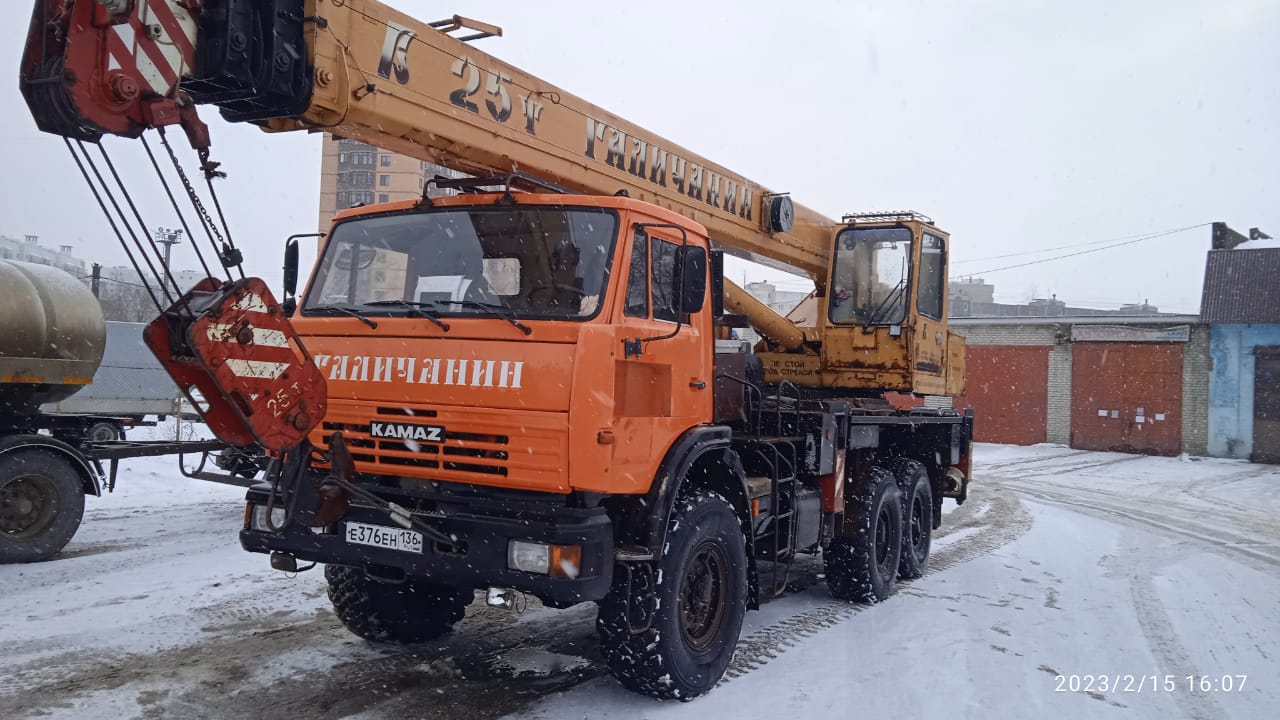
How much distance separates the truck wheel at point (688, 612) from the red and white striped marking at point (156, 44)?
3.13 m

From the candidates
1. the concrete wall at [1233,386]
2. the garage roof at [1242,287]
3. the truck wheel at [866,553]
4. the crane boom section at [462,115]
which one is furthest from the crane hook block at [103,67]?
the concrete wall at [1233,386]

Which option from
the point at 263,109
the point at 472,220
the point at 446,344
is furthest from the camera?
the point at 472,220

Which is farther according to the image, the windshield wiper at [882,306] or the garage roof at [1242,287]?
the garage roof at [1242,287]

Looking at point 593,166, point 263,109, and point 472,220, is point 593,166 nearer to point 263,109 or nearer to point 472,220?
point 472,220

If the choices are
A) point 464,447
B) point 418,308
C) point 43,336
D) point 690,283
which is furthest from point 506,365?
point 43,336

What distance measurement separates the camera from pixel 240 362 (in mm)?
3930

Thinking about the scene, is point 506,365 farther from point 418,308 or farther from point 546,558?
point 546,558

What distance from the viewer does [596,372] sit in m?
4.23

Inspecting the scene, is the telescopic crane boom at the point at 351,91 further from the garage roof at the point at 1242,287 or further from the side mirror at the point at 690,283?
the garage roof at the point at 1242,287

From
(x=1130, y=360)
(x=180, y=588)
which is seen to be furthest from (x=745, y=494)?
(x=1130, y=360)


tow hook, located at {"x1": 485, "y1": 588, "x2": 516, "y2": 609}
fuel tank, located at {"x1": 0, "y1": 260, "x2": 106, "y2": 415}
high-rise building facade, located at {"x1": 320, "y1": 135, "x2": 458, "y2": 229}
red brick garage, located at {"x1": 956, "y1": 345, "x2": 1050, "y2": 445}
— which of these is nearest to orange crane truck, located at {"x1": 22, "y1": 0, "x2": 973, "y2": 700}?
tow hook, located at {"x1": 485, "y1": 588, "x2": 516, "y2": 609}

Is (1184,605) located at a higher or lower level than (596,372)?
lower

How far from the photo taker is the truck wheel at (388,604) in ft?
17.7

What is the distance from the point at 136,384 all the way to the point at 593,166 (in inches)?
619
